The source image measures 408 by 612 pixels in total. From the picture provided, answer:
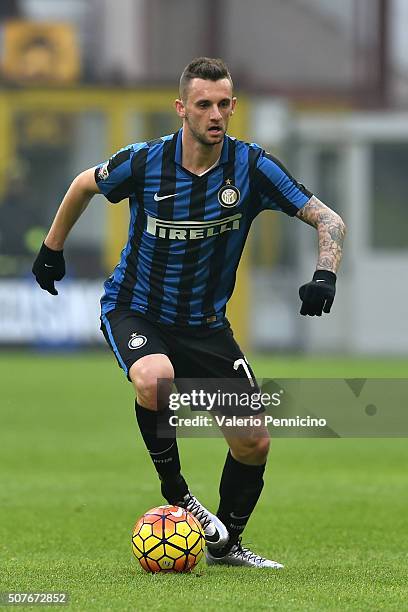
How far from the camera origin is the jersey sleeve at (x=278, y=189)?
6.36 metres

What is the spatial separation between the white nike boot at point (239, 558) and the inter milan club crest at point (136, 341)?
1.01 meters

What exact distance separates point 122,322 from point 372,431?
46.4 inches

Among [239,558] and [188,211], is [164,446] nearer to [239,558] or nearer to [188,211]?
[239,558]

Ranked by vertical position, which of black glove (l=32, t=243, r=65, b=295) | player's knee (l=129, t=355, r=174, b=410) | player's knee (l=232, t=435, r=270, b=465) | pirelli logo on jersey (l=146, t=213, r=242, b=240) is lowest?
→ player's knee (l=232, t=435, r=270, b=465)

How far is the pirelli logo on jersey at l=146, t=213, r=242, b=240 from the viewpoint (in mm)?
6375

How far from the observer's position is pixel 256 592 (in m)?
5.58

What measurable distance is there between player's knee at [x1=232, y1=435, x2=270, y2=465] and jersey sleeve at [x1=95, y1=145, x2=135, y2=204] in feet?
3.86

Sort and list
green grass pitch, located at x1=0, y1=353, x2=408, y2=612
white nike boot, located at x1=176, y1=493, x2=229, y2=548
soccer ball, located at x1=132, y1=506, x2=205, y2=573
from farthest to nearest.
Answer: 1. white nike boot, located at x1=176, y1=493, x2=229, y2=548
2. soccer ball, located at x1=132, y1=506, x2=205, y2=573
3. green grass pitch, located at x1=0, y1=353, x2=408, y2=612

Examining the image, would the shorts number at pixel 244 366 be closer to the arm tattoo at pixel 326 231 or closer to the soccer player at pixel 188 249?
the soccer player at pixel 188 249

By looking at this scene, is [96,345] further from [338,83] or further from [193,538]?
[193,538]

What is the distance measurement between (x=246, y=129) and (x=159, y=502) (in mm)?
14542

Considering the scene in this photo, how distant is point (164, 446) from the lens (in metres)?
6.32
